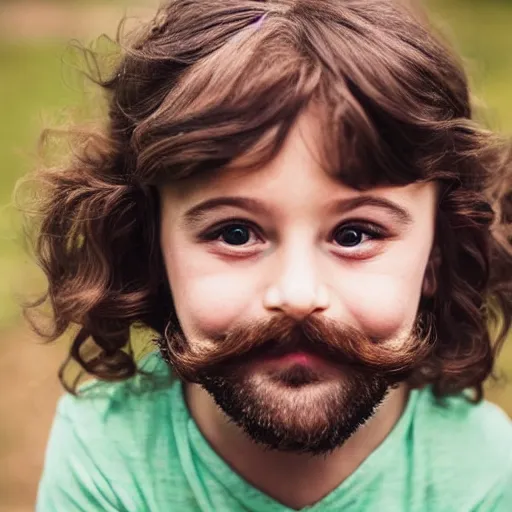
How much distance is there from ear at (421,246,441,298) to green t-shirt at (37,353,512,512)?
0.81 ft

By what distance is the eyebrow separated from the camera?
1.71 m

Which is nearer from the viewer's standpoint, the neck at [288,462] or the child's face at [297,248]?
the child's face at [297,248]

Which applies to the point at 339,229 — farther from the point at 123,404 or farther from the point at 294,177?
the point at 123,404

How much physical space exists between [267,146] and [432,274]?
1.72ft

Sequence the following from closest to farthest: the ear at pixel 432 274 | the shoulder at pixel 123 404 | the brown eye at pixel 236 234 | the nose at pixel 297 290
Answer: the nose at pixel 297 290 → the brown eye at pixel 236 234 → the ear at pixel 432 274 → the shoulder at pixel 123 404

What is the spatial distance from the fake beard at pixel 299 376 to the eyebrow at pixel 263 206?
176 mm

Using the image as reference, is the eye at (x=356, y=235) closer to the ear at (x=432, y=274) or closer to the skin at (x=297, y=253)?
the skin at (x=297, y=253)

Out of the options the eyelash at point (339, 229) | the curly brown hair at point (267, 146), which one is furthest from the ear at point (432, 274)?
the eyelash at point (339, 229)

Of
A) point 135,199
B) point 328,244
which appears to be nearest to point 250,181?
point 328,244

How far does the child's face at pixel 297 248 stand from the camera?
167 cm

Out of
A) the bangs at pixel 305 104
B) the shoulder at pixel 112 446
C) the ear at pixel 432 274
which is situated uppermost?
the bangs at pixel 305 104

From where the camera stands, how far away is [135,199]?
200 centimetres

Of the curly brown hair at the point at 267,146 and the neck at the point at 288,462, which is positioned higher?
the curly brown hair at the point at 267,146

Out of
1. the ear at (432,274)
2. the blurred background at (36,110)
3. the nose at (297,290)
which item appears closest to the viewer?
the nose at (297,290)
